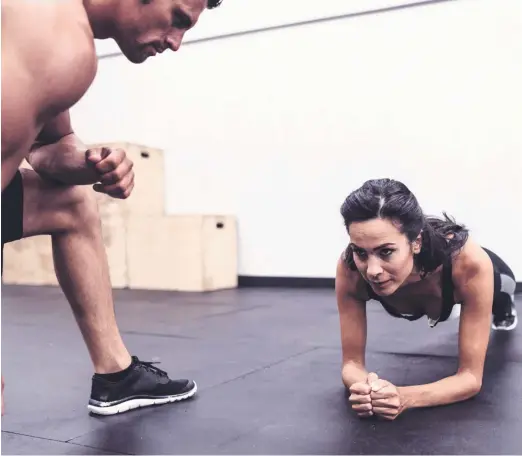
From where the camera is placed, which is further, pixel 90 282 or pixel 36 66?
pixel 90 282

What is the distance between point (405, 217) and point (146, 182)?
3572 mm

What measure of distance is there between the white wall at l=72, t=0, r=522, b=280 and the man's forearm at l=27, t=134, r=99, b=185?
309cm

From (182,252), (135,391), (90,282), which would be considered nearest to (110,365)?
(135,391)

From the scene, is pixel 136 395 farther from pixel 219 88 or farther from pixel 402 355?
pixel 219 88

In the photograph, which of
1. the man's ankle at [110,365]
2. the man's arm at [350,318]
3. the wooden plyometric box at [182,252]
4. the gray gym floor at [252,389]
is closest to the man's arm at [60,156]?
the man's ankle at [110,365]

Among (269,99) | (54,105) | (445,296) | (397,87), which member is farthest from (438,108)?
(54,105)

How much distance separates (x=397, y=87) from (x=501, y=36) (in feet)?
2.23

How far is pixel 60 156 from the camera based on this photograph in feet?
4.16

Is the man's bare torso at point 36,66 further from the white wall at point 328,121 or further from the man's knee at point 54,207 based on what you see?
the white wall at point 328,121

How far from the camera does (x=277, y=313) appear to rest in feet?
10.2

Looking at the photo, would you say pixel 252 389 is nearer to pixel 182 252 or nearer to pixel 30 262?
pixel 182 252

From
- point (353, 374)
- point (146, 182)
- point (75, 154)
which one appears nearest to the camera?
point (75, 154)

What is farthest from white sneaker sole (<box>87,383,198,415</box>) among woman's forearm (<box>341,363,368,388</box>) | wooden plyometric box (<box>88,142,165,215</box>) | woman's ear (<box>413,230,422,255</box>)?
wooden plyometric box (<box>88,142,165,215</box>)

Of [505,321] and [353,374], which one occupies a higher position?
[353,374]
